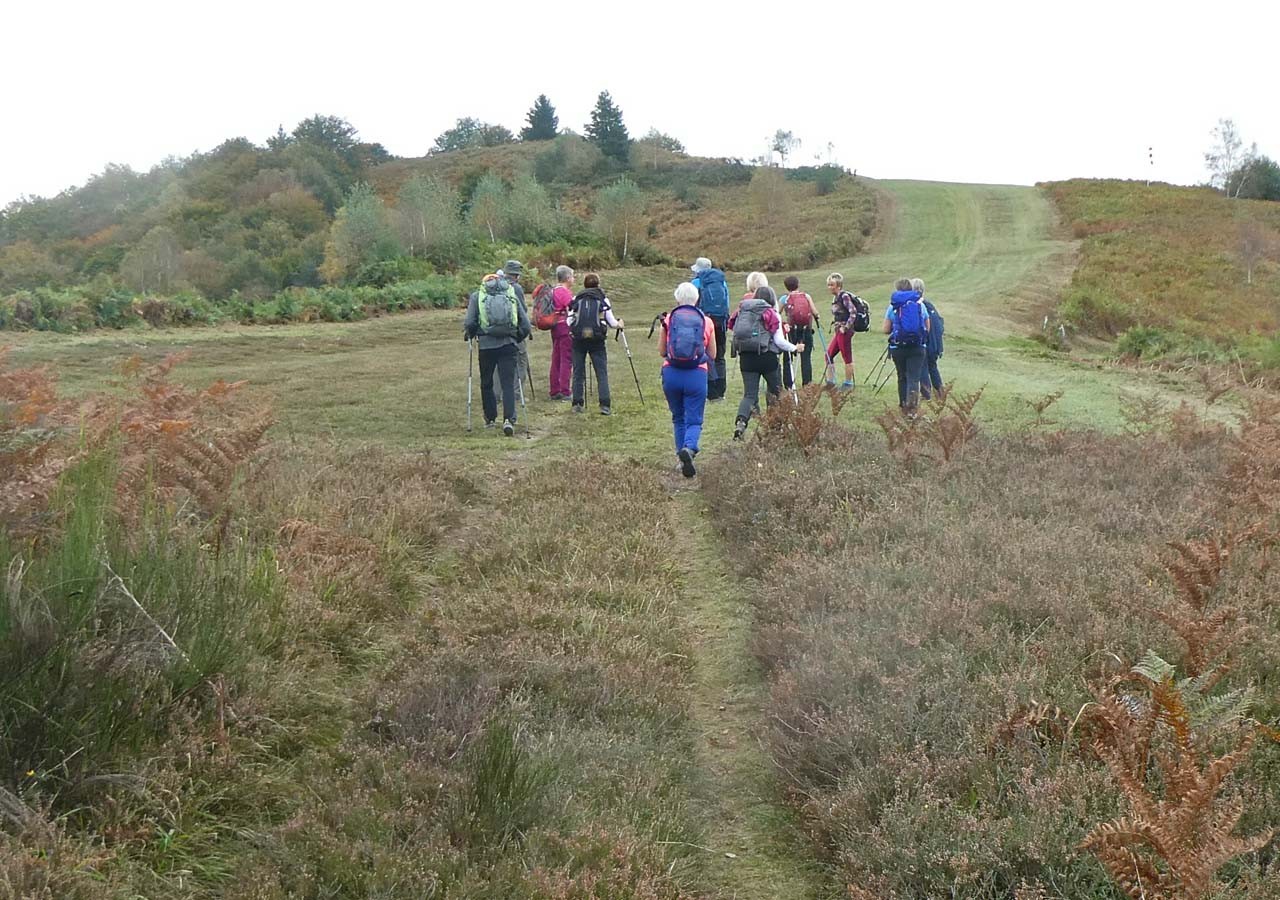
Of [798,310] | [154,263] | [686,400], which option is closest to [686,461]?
[686,400]

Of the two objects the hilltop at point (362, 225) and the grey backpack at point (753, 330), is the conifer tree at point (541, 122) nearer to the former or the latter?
the hilltop at point (362, 225)

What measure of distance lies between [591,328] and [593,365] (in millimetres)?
852

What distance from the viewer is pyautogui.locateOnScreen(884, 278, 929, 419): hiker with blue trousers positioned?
12.2 m

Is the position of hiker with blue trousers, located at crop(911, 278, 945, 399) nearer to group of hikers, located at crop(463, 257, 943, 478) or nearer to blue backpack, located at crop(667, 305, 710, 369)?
group of hikers, located at crop(463, 257, 943, 478)

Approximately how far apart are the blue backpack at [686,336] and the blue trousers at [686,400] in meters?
0.15

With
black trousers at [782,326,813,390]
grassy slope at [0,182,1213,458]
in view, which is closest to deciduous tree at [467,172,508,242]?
grassy slope at [0,182,1213,458]

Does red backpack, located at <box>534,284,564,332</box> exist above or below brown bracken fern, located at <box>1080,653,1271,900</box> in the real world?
above

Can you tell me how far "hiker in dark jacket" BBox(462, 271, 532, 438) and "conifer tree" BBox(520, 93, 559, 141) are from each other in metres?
87.4

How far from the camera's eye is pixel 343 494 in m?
7.53

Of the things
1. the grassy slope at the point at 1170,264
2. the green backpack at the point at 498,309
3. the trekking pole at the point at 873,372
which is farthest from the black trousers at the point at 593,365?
the grassy slope at the point at 1170,264

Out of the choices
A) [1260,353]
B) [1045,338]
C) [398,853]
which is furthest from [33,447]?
[1045,338]

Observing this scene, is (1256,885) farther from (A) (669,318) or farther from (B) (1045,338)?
(B) (1045,338)

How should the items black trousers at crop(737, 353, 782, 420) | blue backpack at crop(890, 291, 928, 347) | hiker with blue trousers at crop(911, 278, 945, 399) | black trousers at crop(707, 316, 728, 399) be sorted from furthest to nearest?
black trousers at crop(707, 316, 728, 399), hiker with blue trousers at crop(911, 278, 945, 399), blue backpack at crop(890, 291, 928, 347), black trousers at crop(737, 353, 782, 420)

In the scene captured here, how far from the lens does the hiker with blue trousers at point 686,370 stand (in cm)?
936
